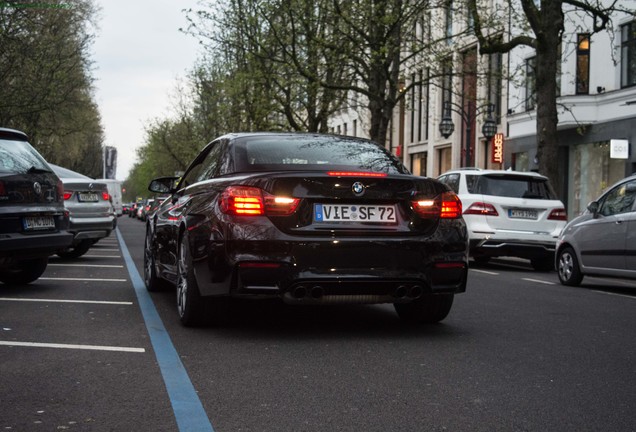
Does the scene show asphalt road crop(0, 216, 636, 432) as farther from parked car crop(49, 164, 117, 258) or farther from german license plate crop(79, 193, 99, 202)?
german license plate crop(79, 193, 99, 202)

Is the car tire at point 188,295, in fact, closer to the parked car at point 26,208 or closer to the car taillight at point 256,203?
the car taillight at point 256,203

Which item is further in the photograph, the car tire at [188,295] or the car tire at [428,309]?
the car tire at [428,309]

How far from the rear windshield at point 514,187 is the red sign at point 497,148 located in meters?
21.0

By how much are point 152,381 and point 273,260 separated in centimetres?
150

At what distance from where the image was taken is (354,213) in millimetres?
6305

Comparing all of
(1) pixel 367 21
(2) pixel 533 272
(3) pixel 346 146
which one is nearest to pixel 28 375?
(3) pixel 346 146

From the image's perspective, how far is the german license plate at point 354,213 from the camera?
6.25m

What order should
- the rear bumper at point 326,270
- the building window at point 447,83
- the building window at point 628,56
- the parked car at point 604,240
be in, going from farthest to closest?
1. the building window at point 628,56
2. the building window at point 447,83
3. the parked car at point 604,240
4. the rear bumper at point 326,270

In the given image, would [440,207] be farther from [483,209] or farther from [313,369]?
[483,209]

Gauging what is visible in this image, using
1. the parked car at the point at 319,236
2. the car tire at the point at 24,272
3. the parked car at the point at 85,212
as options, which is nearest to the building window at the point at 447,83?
the parked car at the point at 85,212

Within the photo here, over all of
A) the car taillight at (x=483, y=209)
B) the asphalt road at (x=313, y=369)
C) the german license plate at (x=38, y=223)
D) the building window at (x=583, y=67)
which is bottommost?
the asphalt road at (x=313, y=369)

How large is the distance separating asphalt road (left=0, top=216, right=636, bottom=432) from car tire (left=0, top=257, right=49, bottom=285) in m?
1.22

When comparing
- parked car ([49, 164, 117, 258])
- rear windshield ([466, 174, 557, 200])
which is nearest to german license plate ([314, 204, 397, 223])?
rear windshield ([466, 174, 557, 200])

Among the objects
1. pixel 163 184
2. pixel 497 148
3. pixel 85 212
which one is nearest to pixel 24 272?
pixel 163 184
